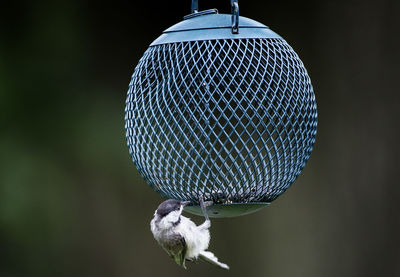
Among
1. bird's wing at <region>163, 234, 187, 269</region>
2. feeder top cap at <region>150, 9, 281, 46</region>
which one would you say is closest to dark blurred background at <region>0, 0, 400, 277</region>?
bird's wing at <region>163, 234, 187, 269</region>

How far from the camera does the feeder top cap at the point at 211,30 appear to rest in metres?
2.95

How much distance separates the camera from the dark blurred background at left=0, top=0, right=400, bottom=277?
5.41m

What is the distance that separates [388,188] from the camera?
5508mm

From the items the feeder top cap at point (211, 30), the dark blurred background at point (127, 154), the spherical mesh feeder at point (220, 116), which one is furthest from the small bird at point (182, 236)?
the dark blurred background at point (127, 154)

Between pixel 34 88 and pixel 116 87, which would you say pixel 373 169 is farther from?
pixel 34 88

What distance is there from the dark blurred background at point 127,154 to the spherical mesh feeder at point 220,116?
237 cm

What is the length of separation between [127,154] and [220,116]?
263cm

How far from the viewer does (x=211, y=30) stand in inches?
117

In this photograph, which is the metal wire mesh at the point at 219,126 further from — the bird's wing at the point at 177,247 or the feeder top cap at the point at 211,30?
the bird's wing at the point at 177,247

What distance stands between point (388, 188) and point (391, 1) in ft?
4.41

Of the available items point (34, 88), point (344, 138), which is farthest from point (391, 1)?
point (34, 88)

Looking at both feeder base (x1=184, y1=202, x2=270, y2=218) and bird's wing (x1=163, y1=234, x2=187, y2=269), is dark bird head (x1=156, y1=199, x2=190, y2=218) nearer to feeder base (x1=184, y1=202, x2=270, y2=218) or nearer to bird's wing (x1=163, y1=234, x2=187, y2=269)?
feeder base (x1=184, y1=202, x2=270, y2=218)

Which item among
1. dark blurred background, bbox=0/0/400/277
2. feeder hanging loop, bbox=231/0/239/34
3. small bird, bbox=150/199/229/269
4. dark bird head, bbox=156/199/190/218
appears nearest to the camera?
feeder hanging loop, bbox=231/0/239/34

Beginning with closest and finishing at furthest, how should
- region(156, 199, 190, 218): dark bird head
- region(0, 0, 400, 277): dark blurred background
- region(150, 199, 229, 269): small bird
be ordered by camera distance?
region(156, 199, 190, 218): dark bird head
region(150, 199, 229, 269): small bird
region(0, 0, 400, 277): dark blurred background
